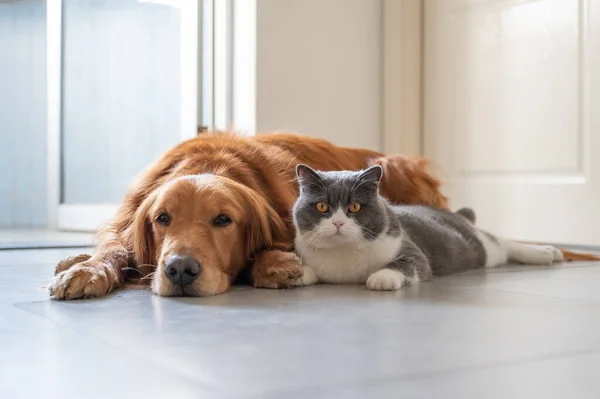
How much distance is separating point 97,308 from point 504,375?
89 cm

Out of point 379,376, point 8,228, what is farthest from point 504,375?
point 8,228

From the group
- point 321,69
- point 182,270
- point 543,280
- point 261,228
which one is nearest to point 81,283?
point 182,270

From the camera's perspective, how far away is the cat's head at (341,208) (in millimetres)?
1830

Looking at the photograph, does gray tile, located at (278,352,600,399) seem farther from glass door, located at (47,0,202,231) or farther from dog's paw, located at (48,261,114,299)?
glass door, located at (47,0,202,231)

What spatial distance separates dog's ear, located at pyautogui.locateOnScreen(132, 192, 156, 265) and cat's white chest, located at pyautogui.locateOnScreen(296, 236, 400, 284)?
0.38 m

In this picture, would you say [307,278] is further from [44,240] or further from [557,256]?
[44,240]

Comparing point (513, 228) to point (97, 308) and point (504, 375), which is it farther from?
point (504, 375)

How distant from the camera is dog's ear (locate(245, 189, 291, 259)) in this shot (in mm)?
1979

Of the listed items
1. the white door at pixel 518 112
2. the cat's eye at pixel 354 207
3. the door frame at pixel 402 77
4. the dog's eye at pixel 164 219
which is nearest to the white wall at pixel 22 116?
the door frame at pixel 402 77

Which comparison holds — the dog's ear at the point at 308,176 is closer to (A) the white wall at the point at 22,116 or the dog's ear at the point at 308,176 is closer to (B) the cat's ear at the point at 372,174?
(B) the cat's ear at the point at 372,174

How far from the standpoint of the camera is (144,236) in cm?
195

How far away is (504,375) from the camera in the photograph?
954 millimetres

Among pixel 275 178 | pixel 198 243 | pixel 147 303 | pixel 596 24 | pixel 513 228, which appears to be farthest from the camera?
pixel 513 228

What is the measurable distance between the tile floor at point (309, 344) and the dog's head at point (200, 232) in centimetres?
6
